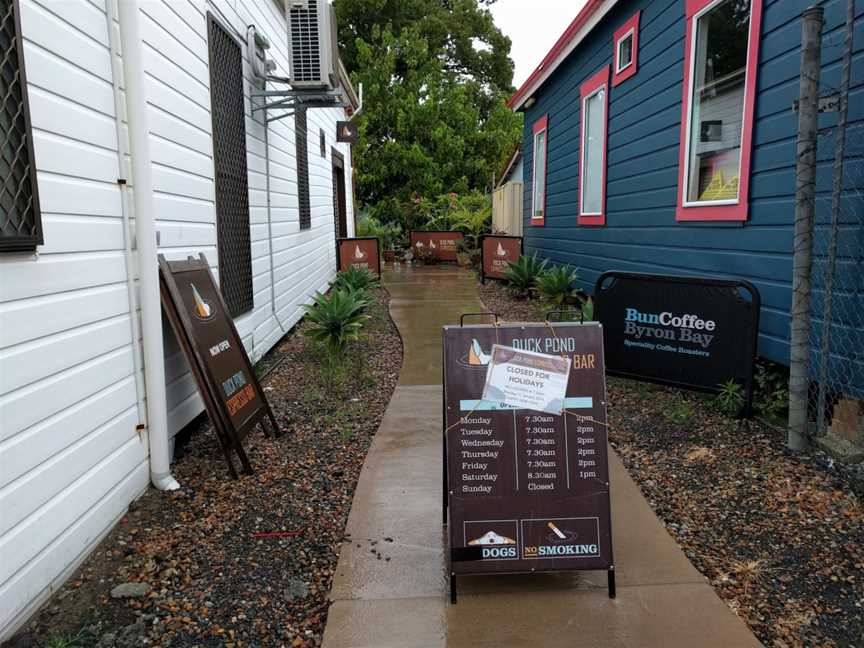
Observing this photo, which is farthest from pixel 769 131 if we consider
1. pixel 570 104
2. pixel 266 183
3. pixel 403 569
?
pixel 570 104

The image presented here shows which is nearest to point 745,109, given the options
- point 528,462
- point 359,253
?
point 528,462

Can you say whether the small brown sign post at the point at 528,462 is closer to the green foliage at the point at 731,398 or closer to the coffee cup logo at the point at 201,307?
the coffee cup logo at the point at 201,307

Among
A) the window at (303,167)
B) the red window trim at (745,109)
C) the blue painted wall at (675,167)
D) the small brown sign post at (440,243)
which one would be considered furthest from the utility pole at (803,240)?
the small brown sign post at (440,243)

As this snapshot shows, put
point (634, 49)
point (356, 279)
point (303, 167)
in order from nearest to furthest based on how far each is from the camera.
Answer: point (634, 49) < point (303, 167) < point (356, 279)

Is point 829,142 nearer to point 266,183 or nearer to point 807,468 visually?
point 807,468

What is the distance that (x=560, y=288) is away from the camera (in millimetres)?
8664

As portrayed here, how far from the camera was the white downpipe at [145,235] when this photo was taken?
3.26 meters

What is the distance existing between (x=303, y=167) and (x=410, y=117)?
1291 centimetres

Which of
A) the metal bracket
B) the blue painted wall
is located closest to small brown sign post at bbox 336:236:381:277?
the blue painted wall

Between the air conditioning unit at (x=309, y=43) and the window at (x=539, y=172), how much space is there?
565cm

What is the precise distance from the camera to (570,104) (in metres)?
9.53

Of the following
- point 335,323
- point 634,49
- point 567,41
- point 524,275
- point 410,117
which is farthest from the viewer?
point 410,117

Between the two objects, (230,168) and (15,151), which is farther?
(230,168)

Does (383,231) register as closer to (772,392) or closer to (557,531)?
(772,392)
